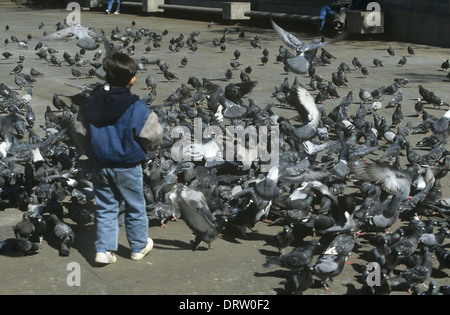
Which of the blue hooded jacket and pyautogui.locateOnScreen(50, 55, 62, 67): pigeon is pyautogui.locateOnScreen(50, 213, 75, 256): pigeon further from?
pyautogui.locateOnScreen(50, 55, 62, 67): pigeon

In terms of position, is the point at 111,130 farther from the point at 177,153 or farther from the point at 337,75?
the point at 337,75

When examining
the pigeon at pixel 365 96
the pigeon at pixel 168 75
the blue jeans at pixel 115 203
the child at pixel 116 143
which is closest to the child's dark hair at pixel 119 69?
the child at pixel 116 143

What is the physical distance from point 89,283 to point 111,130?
4.01ft

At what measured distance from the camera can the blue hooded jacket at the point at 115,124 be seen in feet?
18.3

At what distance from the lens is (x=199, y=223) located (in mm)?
6145

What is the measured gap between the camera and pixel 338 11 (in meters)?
23.1

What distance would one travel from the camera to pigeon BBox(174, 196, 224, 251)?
612 cm

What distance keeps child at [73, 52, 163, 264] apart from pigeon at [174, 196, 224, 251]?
0.46 m

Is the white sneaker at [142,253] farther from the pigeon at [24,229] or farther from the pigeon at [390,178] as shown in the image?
the pigeon at [390,178]

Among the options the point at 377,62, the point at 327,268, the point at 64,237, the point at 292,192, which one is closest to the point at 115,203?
the point at 64,237

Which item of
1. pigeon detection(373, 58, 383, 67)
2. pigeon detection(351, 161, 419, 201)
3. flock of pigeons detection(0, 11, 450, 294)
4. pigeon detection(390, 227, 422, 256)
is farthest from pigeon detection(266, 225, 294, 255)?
pigeon detection(373, 58, 383, 67)

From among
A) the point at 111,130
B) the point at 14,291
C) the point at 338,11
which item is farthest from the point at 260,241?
the point at 338,11

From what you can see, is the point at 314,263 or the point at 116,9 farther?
the point at 116,9

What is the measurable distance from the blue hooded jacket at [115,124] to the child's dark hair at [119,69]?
87 mm
